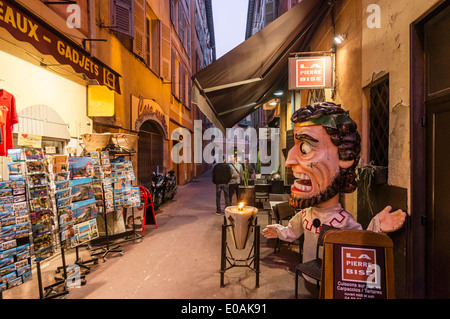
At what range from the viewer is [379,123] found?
2.97 meters

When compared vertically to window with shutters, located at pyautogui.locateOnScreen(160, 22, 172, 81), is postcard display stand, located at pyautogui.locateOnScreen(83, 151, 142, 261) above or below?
below

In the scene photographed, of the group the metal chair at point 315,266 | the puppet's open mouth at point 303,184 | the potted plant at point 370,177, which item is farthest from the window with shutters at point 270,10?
the metal chair at point 315,266

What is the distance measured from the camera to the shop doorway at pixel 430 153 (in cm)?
198

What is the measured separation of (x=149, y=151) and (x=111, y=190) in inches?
196

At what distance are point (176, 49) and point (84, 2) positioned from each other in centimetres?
708

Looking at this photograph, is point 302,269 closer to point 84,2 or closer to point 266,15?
point 84,2

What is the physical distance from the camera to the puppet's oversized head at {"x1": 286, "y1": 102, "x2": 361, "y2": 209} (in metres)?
2.34

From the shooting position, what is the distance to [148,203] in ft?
17.4

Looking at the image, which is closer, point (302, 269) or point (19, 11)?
point (302, 269)

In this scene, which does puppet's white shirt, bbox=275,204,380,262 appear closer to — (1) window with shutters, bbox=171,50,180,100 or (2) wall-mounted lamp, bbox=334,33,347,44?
(2) wall-mounted lamp, bbox=334,33,347,44

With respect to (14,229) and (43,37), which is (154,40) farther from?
(14,229)

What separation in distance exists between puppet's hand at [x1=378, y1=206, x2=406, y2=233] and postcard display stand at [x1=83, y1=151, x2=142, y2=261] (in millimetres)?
4116

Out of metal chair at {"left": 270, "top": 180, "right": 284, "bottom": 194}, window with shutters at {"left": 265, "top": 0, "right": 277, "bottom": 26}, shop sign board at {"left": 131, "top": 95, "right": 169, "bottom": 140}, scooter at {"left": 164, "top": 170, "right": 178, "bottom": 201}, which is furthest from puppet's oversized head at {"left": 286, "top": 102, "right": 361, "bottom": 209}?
window with shutters at {"left": 265, "top": 0, "right": 277, "bottom": 26}
